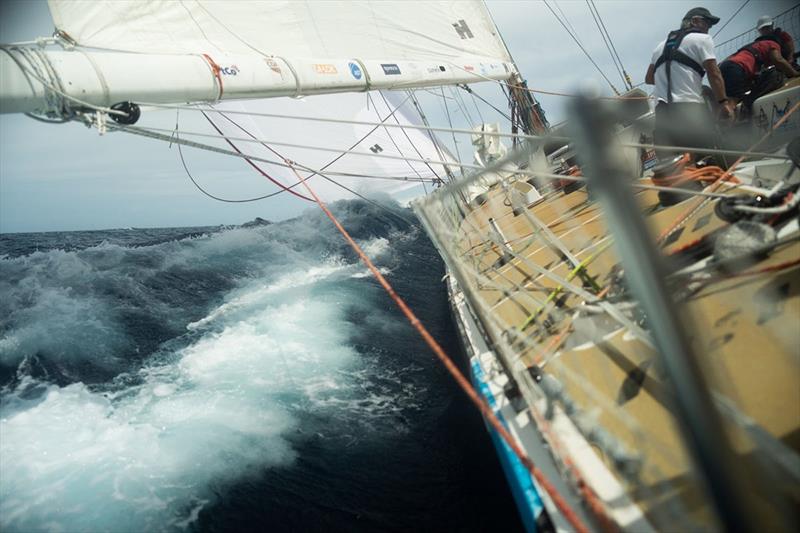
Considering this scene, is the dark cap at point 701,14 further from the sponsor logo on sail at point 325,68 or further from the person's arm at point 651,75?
the sponsor logo on sail at point 325,68

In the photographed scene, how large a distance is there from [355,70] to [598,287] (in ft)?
10.3

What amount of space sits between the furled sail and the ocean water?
3894 millimetres

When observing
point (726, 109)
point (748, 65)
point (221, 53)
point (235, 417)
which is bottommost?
point (235, 417)

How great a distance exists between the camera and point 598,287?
2951mm

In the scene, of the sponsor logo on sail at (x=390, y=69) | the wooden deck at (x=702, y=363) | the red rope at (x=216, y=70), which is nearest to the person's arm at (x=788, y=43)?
the wooden deck at (x=702, y=363)

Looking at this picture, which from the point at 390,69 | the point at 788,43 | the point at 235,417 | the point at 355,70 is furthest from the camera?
the point at 235,417

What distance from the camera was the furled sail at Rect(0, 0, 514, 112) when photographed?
8.07 feet

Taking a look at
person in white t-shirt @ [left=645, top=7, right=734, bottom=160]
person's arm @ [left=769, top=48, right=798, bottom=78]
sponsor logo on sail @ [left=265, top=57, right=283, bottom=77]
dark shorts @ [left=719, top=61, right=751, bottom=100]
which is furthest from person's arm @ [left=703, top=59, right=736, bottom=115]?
sponsor logo on sail @ [left=265, top=57, right=283, bottom=77]

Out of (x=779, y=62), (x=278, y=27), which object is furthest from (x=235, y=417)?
(x=779, y=62)

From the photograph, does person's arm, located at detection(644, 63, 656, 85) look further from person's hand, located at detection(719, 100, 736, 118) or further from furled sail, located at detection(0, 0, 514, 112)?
furled sail, located at detection(0, 0, 514, 112)

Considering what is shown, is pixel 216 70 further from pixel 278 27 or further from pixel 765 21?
pixel 765 21

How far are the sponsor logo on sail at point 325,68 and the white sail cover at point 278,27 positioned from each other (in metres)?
0.50

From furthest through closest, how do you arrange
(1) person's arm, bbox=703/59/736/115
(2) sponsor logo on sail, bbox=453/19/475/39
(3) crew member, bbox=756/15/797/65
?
(2) sponsor logo on sail, bbox=453/19/475/39
(3) crew member, bbox=756/15/797/65
(1) person's arm, bbox=703/59/736/115

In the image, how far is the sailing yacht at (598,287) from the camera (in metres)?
0.68
